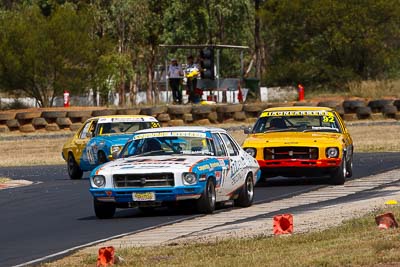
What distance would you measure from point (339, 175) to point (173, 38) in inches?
1870

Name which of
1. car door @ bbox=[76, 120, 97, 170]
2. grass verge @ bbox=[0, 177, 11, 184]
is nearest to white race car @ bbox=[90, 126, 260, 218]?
car door @ bbox=[76, 120, 97, 170]

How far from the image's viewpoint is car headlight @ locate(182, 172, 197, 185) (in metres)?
16.0

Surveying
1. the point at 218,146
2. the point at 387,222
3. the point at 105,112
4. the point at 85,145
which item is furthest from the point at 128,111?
the point at 387,222

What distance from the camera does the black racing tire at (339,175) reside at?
21.0 meters

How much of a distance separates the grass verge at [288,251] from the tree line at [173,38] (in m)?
38.7

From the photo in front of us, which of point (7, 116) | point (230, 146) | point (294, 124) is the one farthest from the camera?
point (7, 116)

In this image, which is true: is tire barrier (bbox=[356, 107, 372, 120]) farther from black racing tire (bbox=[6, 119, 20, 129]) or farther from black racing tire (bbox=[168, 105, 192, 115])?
black racing tire (bbox=[6, 119, 20, 129])

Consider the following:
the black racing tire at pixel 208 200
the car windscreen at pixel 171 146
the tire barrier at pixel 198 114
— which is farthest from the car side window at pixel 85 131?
the tire barrier at pixel 198 114

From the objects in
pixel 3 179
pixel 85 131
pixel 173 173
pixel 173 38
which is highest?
pixel 173 38

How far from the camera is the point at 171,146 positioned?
17297 millimetres

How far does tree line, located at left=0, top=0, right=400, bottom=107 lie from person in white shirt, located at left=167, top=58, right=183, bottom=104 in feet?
20.4

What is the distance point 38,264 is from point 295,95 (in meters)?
42.8

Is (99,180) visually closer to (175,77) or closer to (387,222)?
(387,222)

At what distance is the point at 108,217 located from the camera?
16.8 meters
